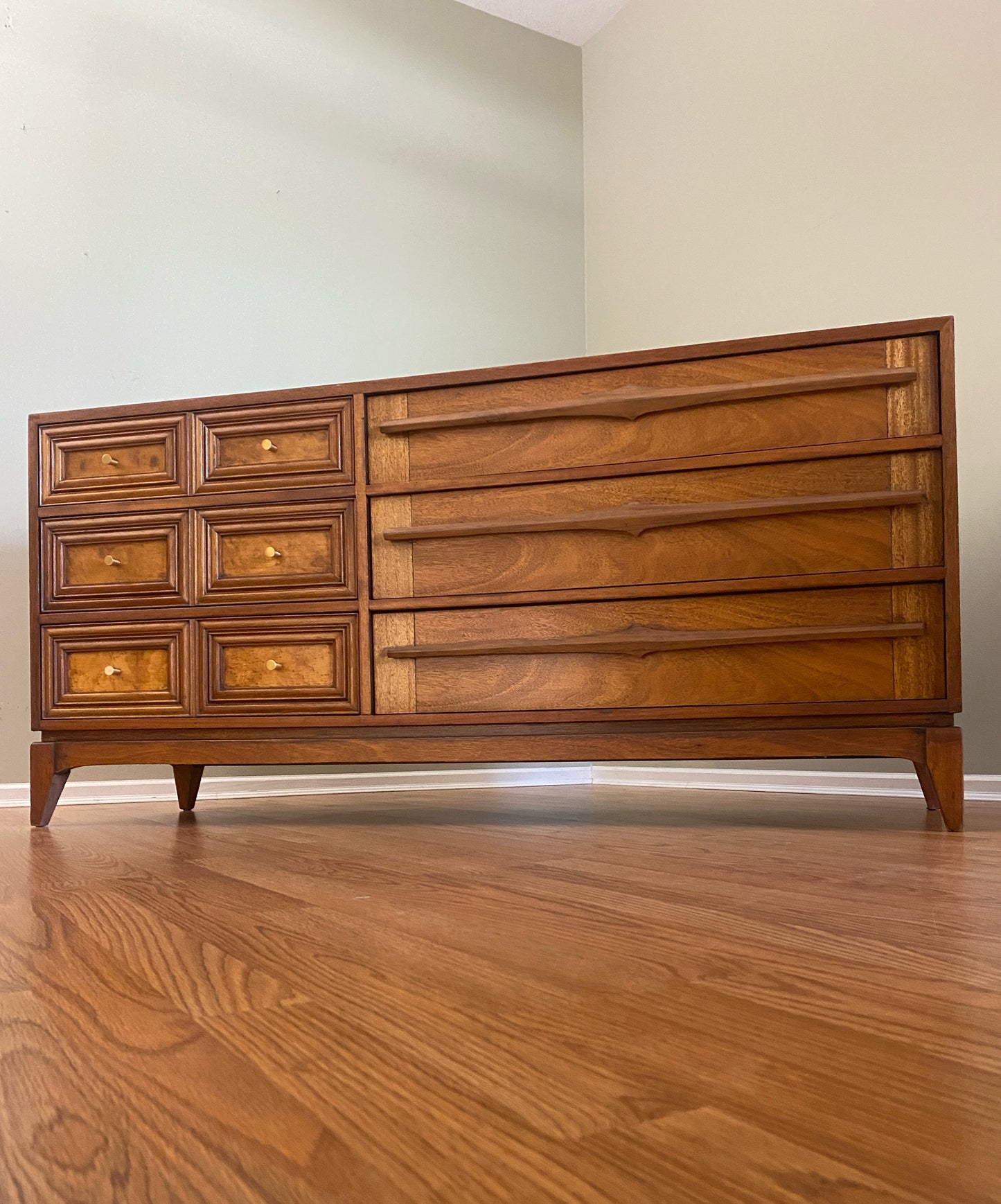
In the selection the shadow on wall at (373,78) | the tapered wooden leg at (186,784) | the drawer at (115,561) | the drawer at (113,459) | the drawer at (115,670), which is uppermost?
the shadow on wall at (373,78)

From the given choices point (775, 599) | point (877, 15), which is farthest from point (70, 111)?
point (775, 599)

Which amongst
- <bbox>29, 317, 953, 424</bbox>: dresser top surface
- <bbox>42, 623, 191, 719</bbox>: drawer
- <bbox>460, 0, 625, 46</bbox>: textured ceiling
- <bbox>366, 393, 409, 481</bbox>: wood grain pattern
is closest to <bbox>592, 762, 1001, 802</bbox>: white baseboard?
<bbox>29, 317, 953, 424</bbox>: dresser top surface

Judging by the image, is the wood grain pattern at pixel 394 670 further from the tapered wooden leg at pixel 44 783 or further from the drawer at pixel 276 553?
the tapered wooden leg at pixel 44 783

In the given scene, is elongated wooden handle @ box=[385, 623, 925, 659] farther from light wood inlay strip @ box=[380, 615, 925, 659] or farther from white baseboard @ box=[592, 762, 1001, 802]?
white baseboard @ box=[592, 762, 1001, 802]

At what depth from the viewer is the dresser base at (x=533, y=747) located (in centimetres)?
174

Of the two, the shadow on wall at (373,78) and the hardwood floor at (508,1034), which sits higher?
the shadow on wall at (373,78)

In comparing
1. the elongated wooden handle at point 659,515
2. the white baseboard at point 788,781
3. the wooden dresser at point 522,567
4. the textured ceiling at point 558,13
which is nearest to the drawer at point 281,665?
the wooden dresser at point 522,567

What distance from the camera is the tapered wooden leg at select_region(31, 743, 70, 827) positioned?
2.09m

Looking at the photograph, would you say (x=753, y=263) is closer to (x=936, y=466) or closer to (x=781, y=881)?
(x=936, y=466)

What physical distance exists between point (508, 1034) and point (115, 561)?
172 cm

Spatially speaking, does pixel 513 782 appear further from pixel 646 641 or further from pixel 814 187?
pixel 814 187

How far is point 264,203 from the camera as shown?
294cm

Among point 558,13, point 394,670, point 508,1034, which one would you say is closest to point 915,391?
point 394,670

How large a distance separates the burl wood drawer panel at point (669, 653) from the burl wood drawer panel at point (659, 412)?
271mm
